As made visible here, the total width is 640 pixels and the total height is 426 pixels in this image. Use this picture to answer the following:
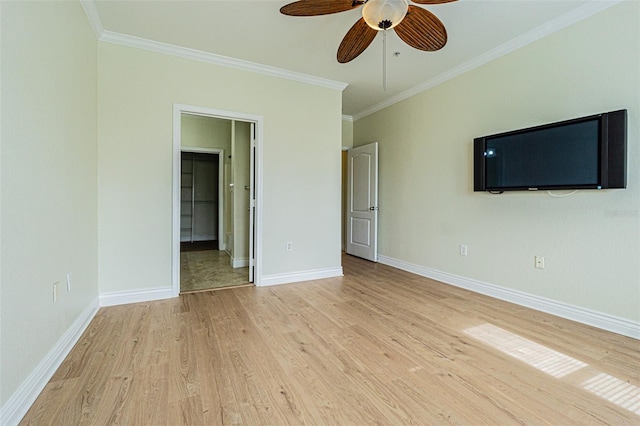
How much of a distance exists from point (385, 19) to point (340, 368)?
2240mm

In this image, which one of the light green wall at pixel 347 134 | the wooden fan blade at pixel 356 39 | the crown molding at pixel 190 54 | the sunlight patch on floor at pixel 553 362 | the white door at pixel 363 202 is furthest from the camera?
the light green wall at pixel 347 134

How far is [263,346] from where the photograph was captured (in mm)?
2133

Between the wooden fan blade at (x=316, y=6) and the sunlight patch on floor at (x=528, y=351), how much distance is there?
2578 mm

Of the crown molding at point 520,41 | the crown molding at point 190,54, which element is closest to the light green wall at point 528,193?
the crown molding at point 520,41

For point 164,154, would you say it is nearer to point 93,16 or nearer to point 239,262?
point 93,16

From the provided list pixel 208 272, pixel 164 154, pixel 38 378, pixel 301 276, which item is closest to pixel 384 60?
pixel 164 154

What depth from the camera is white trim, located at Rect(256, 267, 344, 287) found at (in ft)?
12.1

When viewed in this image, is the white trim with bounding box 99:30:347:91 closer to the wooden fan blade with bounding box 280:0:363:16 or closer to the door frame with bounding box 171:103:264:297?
the door frame with bounding box 171:103:264:297

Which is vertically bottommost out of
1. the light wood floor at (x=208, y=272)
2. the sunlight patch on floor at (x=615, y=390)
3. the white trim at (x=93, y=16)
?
the sunlight patch on floor at (x=615, y=390)

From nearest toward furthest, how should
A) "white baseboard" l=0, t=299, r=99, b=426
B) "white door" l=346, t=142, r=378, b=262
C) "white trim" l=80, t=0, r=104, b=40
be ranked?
"white baseboard" l=0, t=299, r=99, b=426 → "white trim" l=80, t=0, r=104, b=40 → "white door" l=346, t=142, r=378, b=262

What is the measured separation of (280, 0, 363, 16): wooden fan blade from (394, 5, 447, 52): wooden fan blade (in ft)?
1.24

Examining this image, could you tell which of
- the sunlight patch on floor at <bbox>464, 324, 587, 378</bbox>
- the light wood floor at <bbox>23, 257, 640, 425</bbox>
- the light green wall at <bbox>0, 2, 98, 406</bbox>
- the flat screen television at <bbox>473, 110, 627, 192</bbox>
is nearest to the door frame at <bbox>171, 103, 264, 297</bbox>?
the light wood floor at <bbox>23, 257, 640, 425</bbox>

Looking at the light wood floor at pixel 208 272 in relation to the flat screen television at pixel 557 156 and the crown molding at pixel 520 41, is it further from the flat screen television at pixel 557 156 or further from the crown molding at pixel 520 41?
the crown molding at pixel 520 41

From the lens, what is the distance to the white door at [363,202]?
4910 mm
